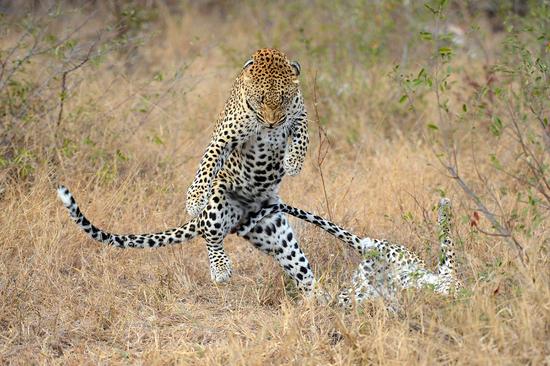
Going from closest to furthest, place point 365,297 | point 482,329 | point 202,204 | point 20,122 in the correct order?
point 482,329 → point 365,297 → point 202,204 → point 20,122

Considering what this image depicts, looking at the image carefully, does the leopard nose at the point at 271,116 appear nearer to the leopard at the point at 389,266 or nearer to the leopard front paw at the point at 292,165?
the leopard front paw at the point at 292,165

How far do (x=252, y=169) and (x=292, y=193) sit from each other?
5.85ft

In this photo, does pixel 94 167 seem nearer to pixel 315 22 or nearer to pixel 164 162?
pixel 164 162

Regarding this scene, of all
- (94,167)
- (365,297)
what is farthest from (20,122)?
(365,297)

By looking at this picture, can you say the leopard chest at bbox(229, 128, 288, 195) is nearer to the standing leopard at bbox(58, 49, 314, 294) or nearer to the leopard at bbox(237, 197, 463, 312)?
the standing leopard at bbox(58, 49, 314, 294)

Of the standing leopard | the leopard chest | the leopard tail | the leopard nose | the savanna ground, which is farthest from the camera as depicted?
the leopard chest

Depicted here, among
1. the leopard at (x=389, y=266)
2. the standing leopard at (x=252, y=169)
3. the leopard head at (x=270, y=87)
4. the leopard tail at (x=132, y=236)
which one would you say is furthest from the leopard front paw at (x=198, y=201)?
the leopard head at (x=270, y=87)

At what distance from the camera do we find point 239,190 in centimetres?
643

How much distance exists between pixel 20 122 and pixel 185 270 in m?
2.32

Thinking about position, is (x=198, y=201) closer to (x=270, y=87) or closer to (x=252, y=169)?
(x=252, y=169)

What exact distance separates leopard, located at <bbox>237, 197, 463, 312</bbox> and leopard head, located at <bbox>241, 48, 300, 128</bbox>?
71 centimetres

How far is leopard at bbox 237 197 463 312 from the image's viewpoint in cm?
545

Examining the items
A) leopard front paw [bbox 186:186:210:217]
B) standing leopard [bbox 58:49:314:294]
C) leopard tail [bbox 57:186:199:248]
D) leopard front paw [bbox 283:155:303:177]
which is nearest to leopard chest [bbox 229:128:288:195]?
standing leopard [bbox 58:49:314:294]

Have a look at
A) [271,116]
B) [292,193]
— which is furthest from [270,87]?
[292,193]
